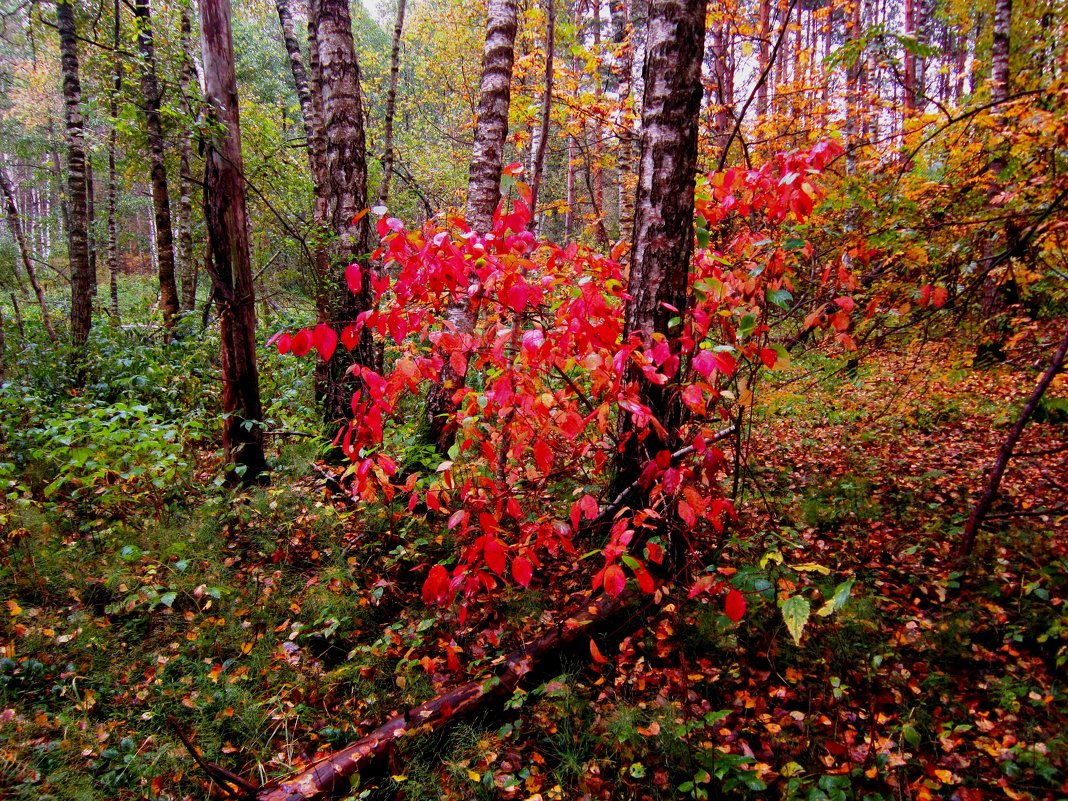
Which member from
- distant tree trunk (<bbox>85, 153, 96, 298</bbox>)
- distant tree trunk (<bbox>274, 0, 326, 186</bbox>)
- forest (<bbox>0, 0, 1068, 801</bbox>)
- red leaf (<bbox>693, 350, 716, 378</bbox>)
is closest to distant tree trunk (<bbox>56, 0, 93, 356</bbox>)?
distant tree trunk (<bbox>85, 153, 96, 298</bbox>)

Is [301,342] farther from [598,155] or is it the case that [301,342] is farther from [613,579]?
[598,155]

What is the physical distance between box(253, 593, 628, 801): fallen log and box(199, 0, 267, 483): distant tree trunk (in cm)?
264

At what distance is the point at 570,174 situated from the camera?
524 inches

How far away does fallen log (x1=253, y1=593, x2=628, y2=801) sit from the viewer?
7.25 ft

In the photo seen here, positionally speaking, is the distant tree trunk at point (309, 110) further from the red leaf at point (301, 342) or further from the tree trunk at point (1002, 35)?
the tree trunk at point (1002, 35)

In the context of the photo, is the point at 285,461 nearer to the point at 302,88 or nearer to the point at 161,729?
the point at 161,729

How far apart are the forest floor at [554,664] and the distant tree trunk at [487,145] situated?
86cm

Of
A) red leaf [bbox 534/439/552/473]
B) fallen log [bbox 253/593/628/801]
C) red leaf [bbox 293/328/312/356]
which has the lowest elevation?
fallen log [bbox 253/593/628/801]

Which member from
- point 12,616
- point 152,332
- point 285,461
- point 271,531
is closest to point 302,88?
point 152,332

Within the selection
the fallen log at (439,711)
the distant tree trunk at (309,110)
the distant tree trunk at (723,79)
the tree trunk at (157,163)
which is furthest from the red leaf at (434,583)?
the tree trunk at (157,163)

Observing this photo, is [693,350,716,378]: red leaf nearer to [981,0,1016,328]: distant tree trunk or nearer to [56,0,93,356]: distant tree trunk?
[981,0,1016,328]: distant tree trunk

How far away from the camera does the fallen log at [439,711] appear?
2209 mm

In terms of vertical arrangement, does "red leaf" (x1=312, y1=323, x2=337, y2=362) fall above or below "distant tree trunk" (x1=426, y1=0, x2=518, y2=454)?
below

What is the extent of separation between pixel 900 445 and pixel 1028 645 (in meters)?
2.75
